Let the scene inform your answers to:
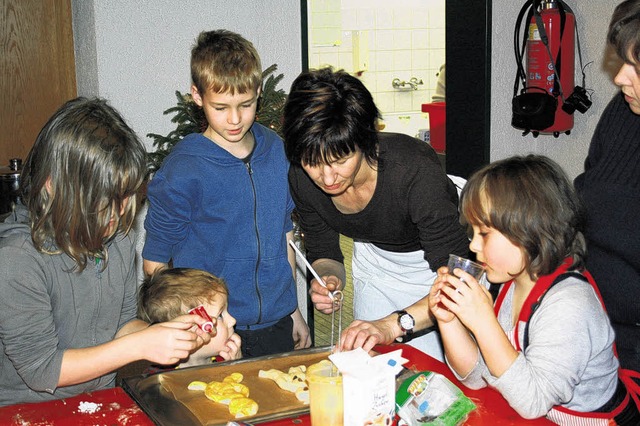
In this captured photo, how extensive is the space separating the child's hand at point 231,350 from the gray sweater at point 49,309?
0.93 feet

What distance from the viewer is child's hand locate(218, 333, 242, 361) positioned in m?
2.15

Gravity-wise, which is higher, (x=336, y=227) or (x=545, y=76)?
(x=545, y=76)

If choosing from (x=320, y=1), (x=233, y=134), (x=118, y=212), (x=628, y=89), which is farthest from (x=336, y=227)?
(x=320, y=1)

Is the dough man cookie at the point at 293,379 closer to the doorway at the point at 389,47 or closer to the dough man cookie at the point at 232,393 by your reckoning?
the dough man cookie at the point at 232,393

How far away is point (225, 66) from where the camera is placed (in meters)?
2.46

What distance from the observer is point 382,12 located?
7.39 meters

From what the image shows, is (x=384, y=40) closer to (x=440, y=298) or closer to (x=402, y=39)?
(x=402, y=39)

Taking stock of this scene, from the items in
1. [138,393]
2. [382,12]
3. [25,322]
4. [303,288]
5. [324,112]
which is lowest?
[303,288]

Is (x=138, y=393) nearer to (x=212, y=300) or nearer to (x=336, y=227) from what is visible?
(x=212, y=300)

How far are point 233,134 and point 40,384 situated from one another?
1.02 metres

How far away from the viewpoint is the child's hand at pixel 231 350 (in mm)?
2152

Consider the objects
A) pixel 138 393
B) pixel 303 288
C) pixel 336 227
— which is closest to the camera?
pixel 138 393

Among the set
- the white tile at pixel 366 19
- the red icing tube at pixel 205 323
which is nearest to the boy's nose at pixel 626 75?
the red icing tube at pixel 205 323

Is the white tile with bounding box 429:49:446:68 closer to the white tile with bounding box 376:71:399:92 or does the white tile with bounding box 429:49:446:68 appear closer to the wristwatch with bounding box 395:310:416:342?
the white tile with bounding box 376:71:399:92
